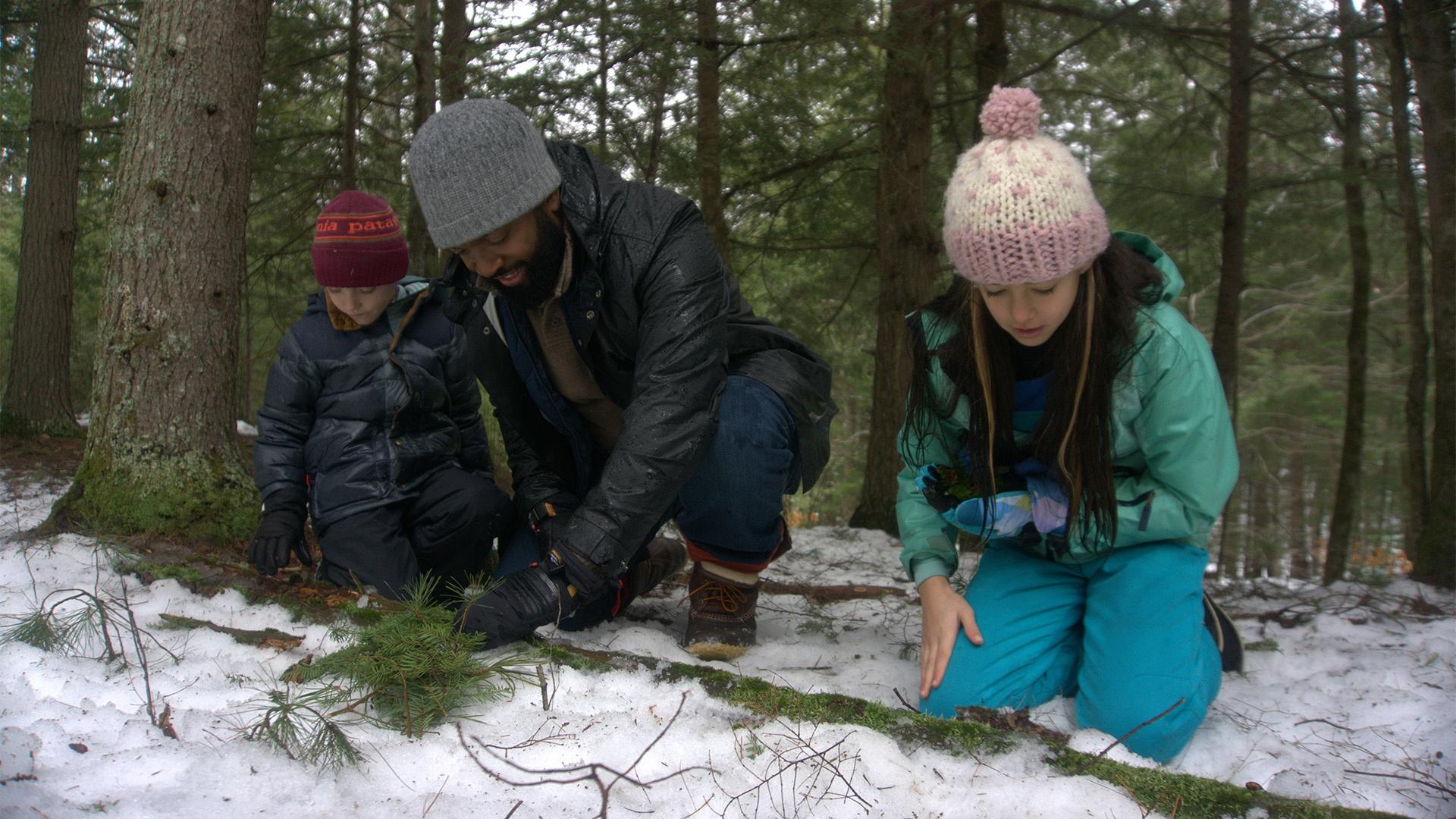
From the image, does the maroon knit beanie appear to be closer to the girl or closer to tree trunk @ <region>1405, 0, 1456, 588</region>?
the girl

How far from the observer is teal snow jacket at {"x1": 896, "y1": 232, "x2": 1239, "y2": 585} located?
81.6 inches

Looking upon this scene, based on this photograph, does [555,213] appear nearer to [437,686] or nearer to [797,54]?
[437,686]

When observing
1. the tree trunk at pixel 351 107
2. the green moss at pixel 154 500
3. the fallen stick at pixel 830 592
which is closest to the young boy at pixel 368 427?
the green moss at pixel 154 500

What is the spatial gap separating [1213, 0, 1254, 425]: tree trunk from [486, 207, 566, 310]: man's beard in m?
3.82

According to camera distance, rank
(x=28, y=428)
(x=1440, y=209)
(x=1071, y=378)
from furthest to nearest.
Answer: (x=28, y=428), (x=1440, y=209), (x=1071, y=378)

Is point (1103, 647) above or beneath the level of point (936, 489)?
beneath

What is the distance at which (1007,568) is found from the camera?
249cm

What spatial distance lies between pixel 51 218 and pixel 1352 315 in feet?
31.8

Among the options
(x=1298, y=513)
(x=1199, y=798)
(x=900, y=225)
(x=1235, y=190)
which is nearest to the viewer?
(x=1199, y=798)

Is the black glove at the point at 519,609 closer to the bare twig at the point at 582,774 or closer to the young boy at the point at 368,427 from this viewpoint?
the bare twig at the point at 582,774

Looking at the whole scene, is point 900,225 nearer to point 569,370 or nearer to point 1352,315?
point 569,370

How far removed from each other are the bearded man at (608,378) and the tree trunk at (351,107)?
15.9 ft

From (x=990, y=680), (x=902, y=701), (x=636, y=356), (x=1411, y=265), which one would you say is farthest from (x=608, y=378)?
(x=1411, y=265)

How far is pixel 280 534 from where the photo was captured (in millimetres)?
2623
